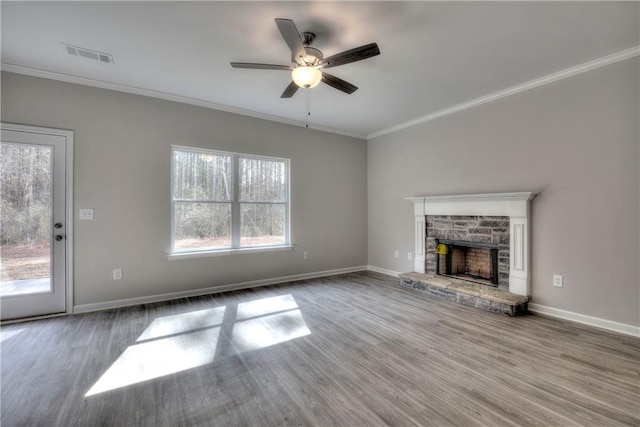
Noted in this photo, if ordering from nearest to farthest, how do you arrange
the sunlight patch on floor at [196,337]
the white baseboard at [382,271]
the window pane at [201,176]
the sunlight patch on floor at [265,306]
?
the sunlight patch on floor at [196,337], the sunlight patch on floor at [265,306], the window pane at [201,176], the white baseboard at [382,271]

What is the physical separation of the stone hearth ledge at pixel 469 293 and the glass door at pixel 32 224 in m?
4.47

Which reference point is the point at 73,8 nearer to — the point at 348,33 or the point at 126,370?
the point at 348,33

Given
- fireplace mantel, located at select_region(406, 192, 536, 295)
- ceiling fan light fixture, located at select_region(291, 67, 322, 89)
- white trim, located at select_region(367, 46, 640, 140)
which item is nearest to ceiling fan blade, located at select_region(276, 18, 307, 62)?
ceiling fan light fixture, located at select_region(291, 67, 322, 89)

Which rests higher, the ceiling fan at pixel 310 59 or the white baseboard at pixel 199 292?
the ceiling fan at pixel 310 59

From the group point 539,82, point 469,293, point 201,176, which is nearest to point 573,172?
point 539,82

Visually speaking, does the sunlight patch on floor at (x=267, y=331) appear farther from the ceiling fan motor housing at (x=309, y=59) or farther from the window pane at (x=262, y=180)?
the ceiling fan motor housing at (x=309, y=59)

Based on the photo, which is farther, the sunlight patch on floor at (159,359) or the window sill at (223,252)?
the window sill at (223,252)

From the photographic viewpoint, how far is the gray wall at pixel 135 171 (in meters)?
3.20

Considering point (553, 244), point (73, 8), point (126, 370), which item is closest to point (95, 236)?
point (126, 370)

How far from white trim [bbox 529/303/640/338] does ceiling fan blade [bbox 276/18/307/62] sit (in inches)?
146

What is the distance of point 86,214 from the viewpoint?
327 centimetres

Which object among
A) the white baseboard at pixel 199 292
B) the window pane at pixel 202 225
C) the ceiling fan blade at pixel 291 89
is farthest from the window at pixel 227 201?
the ceiling fan blade at pixel 291 89

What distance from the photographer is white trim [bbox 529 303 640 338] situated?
266 cm

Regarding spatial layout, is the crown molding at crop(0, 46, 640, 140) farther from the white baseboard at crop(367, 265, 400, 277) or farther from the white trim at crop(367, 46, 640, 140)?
the white baseboard at crop(367, 265, 400, 277)
